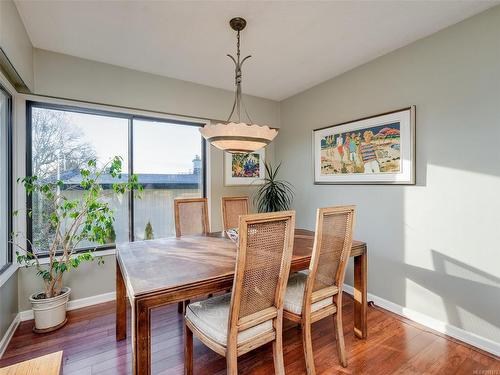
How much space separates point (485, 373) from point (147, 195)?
10.8 ft

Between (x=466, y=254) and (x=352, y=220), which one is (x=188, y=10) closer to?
(x=352, y=220)

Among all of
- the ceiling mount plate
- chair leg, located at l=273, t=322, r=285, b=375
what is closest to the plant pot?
chair leg, located at l=273, t=322, r=285, b=375

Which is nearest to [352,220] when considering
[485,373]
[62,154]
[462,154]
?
[462,154]

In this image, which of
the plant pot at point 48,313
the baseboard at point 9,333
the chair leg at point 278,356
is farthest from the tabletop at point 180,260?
the baseboard at point 9,333

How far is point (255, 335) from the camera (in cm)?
140

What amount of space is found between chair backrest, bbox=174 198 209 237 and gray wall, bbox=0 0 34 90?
1587 mm

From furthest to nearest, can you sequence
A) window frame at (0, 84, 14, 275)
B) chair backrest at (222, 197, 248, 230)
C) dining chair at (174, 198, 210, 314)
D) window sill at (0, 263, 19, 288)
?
chair backrest at (222, 197, 248, 230) → dining chair at (174, 198, 210, 314) → window frame at (0, 84, 14, 275) → window sill at (0, 263, 19, 288)

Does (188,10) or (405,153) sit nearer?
(188,10)

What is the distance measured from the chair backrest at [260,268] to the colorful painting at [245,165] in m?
2.29

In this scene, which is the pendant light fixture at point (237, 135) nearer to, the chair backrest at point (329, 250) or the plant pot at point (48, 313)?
the chair backrest at point (329, 250)

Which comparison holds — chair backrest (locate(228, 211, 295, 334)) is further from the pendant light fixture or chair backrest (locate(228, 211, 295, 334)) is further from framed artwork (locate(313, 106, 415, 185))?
framed artwork (locate(313, 106, 415, 185))

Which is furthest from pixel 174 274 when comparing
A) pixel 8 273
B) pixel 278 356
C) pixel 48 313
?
pixel 8 273

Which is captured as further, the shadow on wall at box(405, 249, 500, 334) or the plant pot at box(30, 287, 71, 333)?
the plant pot at box(30, 287, 71, 333)

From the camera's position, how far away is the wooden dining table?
1.23m
